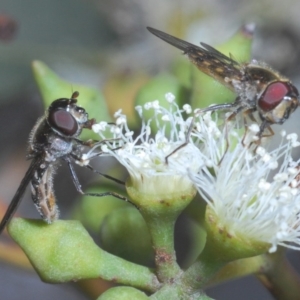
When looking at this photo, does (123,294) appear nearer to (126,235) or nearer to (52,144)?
(126,235)

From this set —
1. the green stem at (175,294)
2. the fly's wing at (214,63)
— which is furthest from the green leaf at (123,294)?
the fly's wing at (214,63)

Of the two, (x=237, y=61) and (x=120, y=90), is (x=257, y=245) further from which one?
(x=120, y=90)

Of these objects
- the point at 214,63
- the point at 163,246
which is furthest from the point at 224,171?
the point at 214,63

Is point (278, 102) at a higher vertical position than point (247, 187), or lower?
higher

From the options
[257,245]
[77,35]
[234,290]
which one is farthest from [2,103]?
Result: [257,245]

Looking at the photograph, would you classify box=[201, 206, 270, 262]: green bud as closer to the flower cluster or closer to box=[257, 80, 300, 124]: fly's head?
the flower cluster

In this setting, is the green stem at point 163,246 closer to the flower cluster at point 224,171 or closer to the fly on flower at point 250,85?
the flower cluster at point 224,171
